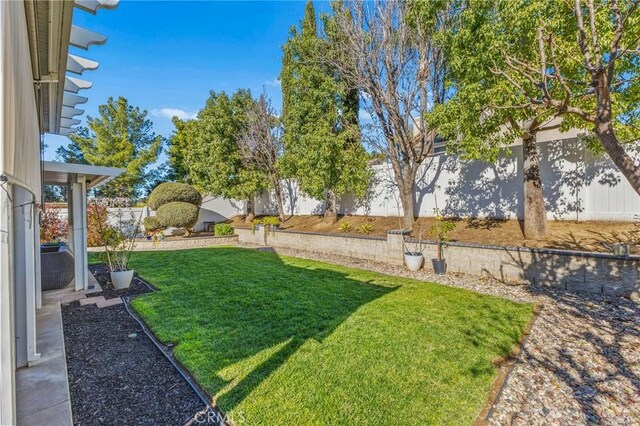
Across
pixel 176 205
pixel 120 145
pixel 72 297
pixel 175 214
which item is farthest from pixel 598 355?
pixel 120 145

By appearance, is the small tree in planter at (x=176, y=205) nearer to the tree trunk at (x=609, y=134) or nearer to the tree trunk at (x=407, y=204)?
the tree trunk at (x=407, y=204)

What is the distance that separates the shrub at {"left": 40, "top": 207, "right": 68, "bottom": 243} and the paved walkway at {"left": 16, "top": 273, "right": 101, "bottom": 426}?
8.43 m

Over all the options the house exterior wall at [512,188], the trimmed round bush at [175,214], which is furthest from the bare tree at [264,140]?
the house exterior wall at [512,188]

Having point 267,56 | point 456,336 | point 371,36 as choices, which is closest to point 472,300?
point 456,336

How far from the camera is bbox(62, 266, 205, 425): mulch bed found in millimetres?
2590

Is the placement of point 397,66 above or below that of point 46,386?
above

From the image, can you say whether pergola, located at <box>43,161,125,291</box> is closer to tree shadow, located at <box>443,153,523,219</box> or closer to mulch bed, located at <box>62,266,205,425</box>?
mulch bed, located at <box>62,266,205,425</box>

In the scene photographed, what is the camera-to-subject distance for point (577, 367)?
3324 mm

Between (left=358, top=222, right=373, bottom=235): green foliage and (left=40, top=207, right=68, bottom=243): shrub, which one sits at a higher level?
(left=40, top=207, right=68, bottom=243): shrub

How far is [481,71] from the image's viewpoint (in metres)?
6.08

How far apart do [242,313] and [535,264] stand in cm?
589

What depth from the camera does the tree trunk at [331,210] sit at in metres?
12.9

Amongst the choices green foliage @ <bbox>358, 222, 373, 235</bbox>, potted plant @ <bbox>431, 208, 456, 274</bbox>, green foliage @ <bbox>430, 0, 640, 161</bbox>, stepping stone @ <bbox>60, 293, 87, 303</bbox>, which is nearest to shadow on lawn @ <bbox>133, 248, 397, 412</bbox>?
stepping stone @ <bbox>60, 293, 87, 303</bbox>

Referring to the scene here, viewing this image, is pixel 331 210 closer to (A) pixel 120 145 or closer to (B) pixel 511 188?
(B) pixel 511 188
